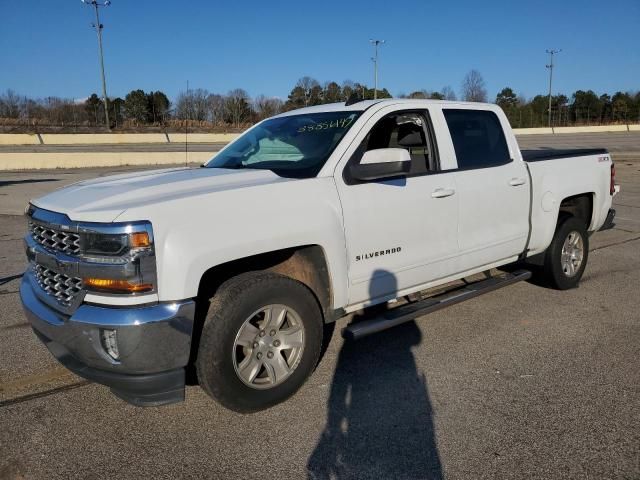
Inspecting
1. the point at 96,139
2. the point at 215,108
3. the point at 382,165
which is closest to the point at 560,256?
the point at 382,165

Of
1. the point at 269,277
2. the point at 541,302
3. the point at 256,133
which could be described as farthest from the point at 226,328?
the point at 541,302

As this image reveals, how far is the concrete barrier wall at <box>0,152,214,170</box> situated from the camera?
25047mm

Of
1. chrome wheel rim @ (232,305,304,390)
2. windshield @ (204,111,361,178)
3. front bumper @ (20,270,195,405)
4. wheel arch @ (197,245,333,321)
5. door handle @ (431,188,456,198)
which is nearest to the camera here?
front bumper @ (20,270,195,405)

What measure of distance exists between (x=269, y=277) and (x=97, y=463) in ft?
4.54

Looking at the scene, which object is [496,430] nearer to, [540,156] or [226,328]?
[226,328]

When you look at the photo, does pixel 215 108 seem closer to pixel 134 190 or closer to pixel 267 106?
pixel 267 106

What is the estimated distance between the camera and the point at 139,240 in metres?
2.75

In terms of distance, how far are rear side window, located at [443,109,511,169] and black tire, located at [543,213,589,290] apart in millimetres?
1103

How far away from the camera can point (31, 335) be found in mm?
4609

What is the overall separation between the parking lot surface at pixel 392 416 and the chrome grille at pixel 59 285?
0.82 m

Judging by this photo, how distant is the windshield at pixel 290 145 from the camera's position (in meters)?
3.81

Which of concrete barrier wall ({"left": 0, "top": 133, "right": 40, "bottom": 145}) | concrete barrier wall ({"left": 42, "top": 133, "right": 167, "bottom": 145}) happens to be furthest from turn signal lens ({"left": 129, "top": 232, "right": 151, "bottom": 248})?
concrete barrier wall ({"left": 0, "top": 133, "right": 40, "bottom": 145})

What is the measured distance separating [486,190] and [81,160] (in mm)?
25849

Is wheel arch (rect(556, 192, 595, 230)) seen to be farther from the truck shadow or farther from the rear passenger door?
the truck shadow
